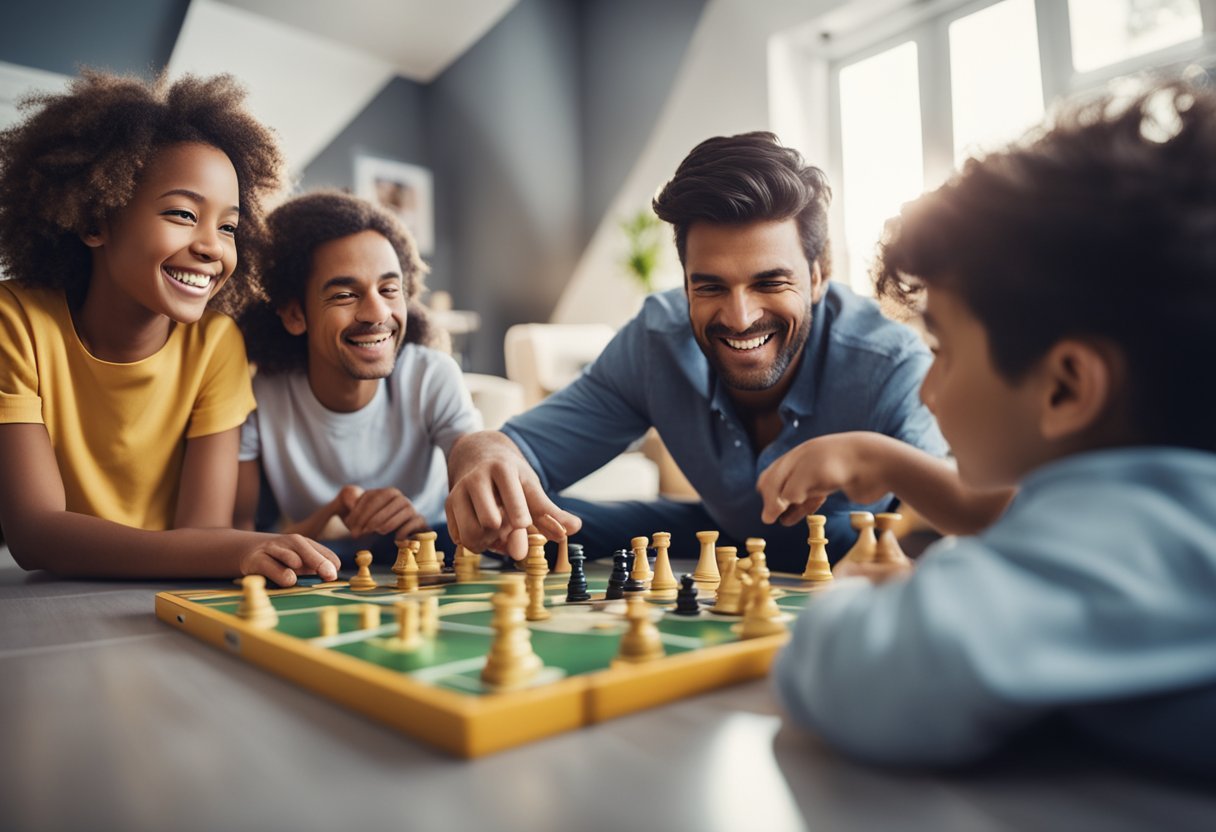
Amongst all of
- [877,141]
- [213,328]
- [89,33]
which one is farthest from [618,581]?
[89,33]

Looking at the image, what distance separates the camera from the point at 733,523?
1823mm

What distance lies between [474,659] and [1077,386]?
538 mm

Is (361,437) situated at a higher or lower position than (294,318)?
lower

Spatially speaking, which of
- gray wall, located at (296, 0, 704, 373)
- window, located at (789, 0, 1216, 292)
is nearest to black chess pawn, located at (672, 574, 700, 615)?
window, located at (789, 0, 1216, 292)

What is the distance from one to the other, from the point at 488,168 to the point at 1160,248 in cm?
664

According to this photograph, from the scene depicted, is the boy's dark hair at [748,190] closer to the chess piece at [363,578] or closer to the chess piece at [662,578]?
the chess piece at [662,578]

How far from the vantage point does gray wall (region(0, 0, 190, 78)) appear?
468 centimetres

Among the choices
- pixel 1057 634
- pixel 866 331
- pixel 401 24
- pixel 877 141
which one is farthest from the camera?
pixel 401 24

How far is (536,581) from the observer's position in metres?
1.00

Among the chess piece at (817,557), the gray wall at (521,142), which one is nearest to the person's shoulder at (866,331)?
the chess piece at (817,557)

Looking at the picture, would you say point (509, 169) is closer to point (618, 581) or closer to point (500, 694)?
point (618, 581)

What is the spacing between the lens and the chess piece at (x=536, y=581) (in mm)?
935

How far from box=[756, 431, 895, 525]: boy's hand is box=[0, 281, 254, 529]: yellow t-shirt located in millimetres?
1234

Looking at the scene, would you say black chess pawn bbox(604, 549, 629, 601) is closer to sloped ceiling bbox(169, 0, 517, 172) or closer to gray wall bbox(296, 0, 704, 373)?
sloped ceiling bbox(169, 0, 517, 172)
